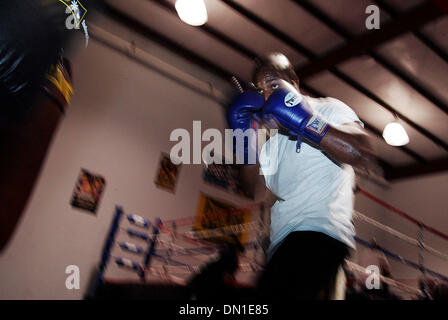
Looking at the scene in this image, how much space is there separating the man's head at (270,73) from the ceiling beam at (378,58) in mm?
2923

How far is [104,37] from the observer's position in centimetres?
439

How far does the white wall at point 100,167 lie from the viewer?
136 inches

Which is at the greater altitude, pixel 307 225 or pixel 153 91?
pixel 153 91

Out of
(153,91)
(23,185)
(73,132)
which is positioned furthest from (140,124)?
(23,185)

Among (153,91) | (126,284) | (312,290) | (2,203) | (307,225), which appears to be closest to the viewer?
(312,290)

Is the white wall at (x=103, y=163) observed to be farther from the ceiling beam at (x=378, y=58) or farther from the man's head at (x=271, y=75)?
the man's head at (x=271, y=75)

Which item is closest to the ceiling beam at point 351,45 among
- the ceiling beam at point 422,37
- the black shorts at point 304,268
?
the ceiling beam at point 422,37

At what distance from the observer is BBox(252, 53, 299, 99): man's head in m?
1.56

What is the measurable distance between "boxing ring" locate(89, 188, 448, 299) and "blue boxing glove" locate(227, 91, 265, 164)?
4.47ft

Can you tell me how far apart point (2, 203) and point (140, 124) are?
3253 millimetres

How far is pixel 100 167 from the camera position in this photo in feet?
13.3

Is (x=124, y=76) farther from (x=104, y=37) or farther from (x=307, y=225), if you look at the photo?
(x=307, y=225)

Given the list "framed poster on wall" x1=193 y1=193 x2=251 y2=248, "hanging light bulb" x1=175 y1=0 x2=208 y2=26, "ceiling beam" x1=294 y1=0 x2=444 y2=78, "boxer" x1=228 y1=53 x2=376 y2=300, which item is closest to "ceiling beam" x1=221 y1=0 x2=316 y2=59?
"ceiling beam" x1=294 y1=0 x2=444 y2=78
